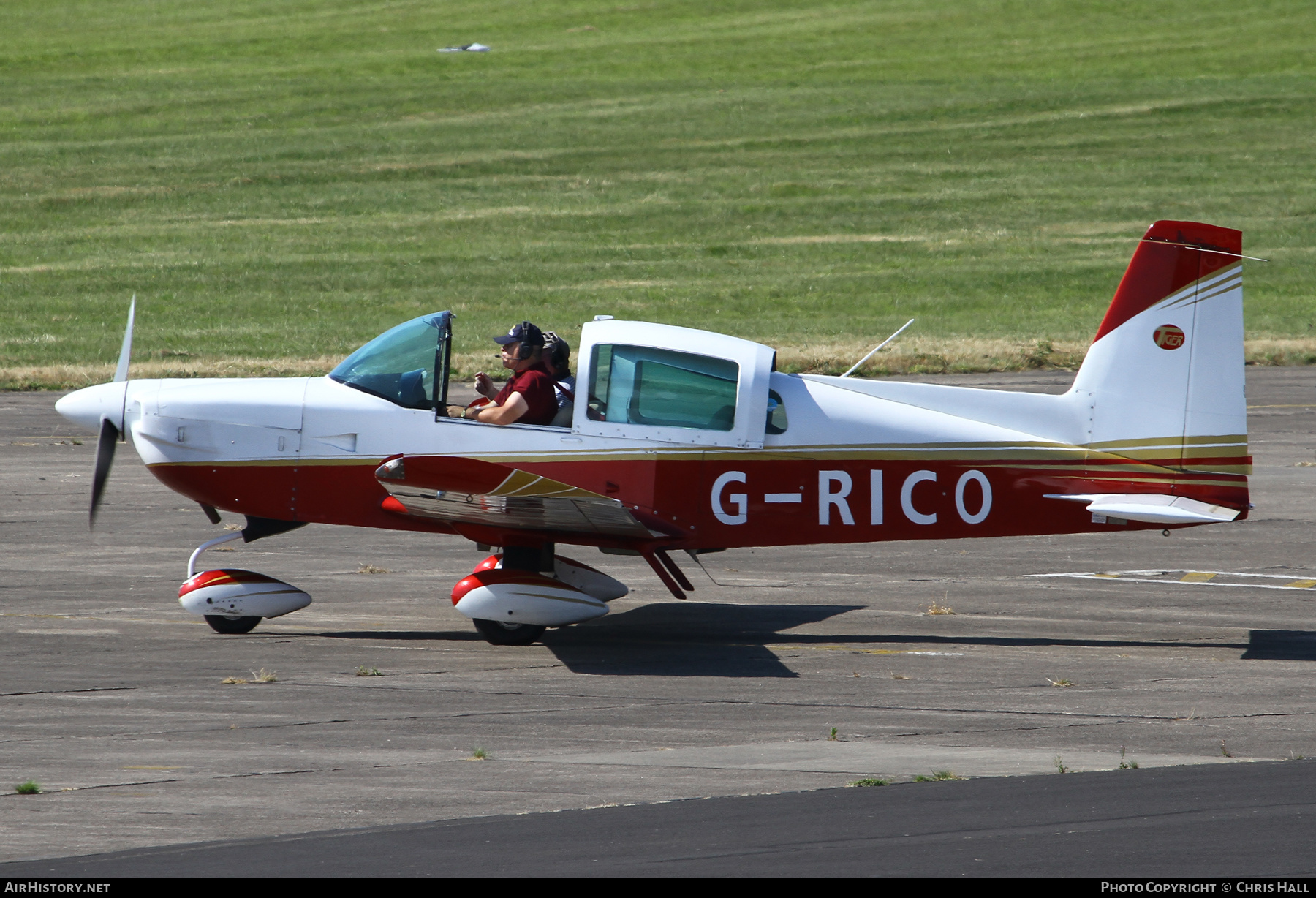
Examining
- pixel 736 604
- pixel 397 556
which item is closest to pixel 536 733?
pixel 736 604

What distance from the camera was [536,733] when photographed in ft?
28.6

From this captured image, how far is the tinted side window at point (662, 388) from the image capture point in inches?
438

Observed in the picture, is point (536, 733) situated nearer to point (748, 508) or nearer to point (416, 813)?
point (416, 813)

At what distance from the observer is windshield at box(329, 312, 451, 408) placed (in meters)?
11.4

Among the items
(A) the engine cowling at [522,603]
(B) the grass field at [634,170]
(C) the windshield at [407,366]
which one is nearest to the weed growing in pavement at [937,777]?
(A) the engine cowling at [522,603]

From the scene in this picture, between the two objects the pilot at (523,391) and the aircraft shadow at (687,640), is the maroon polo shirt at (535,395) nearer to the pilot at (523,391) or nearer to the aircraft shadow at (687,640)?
the pilot at (523,391)

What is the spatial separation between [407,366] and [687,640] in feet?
9.17

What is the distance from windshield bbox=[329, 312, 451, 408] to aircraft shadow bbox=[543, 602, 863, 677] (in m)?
2.00

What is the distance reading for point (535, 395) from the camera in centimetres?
1136

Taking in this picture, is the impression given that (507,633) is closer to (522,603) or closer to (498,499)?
(522,603)

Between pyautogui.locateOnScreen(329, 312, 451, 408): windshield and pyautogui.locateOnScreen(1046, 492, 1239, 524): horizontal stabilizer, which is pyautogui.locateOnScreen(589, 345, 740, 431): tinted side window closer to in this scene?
pyautogui.locateOnScreen(329, 312, 451, 408): windshield

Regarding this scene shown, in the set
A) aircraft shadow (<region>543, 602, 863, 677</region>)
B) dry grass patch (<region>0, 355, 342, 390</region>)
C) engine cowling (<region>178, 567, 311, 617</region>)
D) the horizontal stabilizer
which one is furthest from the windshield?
dry grass patch (<region>0, 355, 342, 390</region>)

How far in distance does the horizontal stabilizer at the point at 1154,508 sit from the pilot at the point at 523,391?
361 centimetres
